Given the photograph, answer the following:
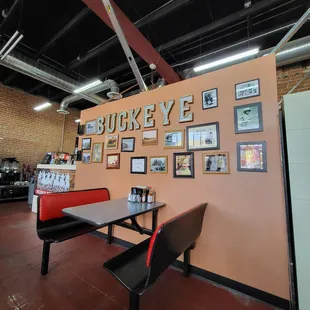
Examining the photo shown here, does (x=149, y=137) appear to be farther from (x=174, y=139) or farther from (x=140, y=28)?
(x=140, y=28)

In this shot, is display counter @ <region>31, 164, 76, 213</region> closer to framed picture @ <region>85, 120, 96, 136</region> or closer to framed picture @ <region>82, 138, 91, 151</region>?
framed picture @ <region>82, 138, 91, 151</region>

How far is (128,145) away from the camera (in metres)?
3.01

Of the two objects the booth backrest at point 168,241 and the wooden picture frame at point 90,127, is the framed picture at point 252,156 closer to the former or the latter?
the booth backrest at point 168,241

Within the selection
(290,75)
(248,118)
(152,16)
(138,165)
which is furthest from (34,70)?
(290,75)

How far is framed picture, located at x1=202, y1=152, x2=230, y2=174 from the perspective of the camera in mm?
2090

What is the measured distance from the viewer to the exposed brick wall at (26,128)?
20.4 ft

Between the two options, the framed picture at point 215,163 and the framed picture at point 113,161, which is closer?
the framed picture at point 215,163

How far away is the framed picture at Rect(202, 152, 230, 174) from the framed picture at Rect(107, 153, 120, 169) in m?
1.59

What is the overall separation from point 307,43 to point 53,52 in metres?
5.73

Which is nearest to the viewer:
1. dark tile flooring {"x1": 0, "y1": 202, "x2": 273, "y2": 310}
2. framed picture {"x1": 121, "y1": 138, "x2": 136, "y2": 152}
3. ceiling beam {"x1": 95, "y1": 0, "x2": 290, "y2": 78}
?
dark tile flooring {"x1": 0, "y1": 202, "x2": 273, "y2": 310}

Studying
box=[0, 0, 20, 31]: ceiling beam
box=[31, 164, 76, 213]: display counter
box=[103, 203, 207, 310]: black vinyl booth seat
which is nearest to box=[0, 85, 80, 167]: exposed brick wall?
box=[31, 164, 76, 213]: display counter

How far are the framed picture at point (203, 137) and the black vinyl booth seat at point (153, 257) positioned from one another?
86cm

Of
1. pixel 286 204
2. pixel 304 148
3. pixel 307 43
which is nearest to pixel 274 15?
pixel 307 43

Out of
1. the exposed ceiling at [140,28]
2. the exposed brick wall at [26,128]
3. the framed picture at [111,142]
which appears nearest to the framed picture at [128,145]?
the framed picture at [111,142]
